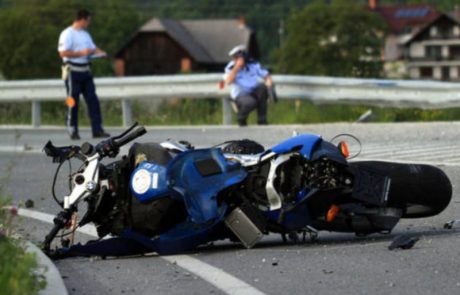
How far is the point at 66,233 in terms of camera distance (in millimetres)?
9148

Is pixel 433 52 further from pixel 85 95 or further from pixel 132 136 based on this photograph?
pixel 132 136

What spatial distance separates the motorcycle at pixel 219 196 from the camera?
28.9 feet

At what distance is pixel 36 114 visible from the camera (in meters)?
23.3

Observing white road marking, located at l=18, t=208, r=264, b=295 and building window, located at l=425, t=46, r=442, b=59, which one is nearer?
white road marking, located at l=18, t=208, r=264, b=295

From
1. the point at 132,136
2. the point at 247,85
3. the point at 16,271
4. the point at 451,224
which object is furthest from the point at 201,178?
the point at 247,85

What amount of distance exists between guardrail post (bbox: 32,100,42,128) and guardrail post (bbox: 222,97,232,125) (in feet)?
9.66

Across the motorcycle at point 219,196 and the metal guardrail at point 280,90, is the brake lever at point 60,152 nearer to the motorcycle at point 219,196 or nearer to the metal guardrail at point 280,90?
the motorcycle at point 219,196

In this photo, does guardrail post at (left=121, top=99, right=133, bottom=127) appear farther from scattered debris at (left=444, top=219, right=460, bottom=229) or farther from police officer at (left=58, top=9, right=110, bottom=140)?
scattered debris at (left=444, top=219, right=460, bottom=229)

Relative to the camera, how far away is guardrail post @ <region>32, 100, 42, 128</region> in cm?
2309

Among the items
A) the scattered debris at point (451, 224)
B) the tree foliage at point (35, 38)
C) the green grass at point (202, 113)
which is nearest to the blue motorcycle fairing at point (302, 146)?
the scattered debris at point (451, 224)

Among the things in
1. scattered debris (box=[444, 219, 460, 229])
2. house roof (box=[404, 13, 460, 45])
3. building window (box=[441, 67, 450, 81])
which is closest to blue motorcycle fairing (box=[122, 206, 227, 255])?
scattered debris (box=[444, 219, 460, 229])

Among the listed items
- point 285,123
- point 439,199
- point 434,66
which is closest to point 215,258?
point 439,199

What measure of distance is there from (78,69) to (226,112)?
363 centimetres

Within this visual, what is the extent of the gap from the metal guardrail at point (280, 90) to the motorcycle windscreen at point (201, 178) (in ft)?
37.3
